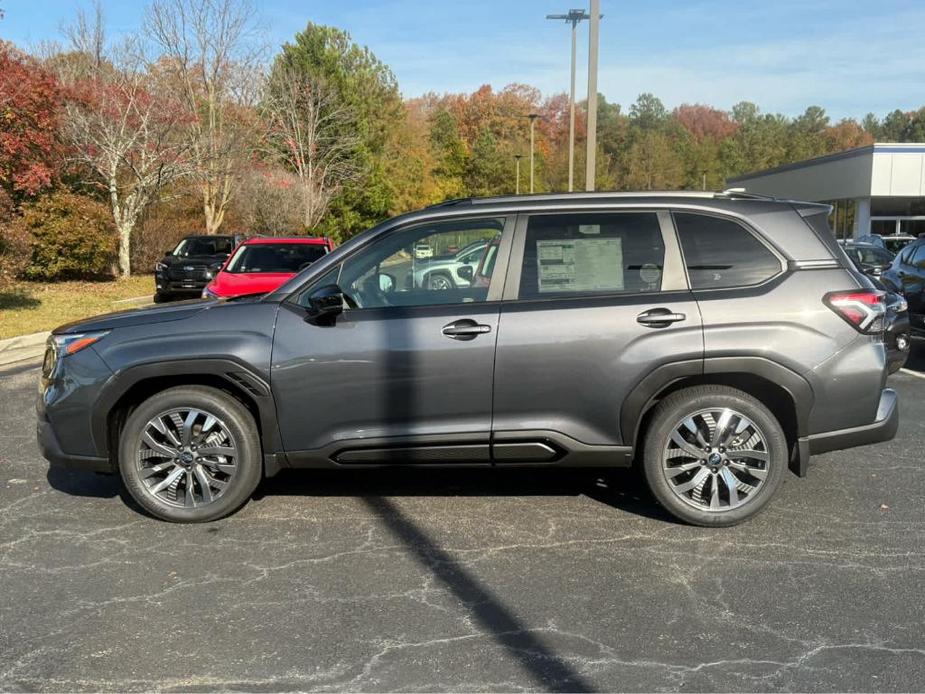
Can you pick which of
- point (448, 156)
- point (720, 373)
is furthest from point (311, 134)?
point (720, 373)

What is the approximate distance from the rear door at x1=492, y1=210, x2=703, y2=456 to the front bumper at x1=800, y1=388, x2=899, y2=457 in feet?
2.79

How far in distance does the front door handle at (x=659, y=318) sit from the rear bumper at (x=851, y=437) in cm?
99

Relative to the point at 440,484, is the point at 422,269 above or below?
above

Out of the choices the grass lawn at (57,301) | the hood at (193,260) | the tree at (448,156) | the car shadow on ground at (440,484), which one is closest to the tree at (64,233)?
the grass lawn at (57,301)

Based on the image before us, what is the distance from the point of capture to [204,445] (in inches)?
189

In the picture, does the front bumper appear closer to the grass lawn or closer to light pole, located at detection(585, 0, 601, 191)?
light pole, located at detection(585, 0, 601, 191)

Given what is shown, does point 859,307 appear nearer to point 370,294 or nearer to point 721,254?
point 721,254

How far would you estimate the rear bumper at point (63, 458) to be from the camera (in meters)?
4.82

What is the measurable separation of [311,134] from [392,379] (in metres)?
37.3

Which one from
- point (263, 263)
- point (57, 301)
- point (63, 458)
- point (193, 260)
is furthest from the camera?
point (193, 260)

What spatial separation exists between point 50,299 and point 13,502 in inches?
599

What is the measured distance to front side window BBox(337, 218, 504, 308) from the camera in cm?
479

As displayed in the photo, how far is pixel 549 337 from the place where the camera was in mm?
4605

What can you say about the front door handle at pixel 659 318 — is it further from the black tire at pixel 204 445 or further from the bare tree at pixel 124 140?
the bare tree at pixel 124 140
